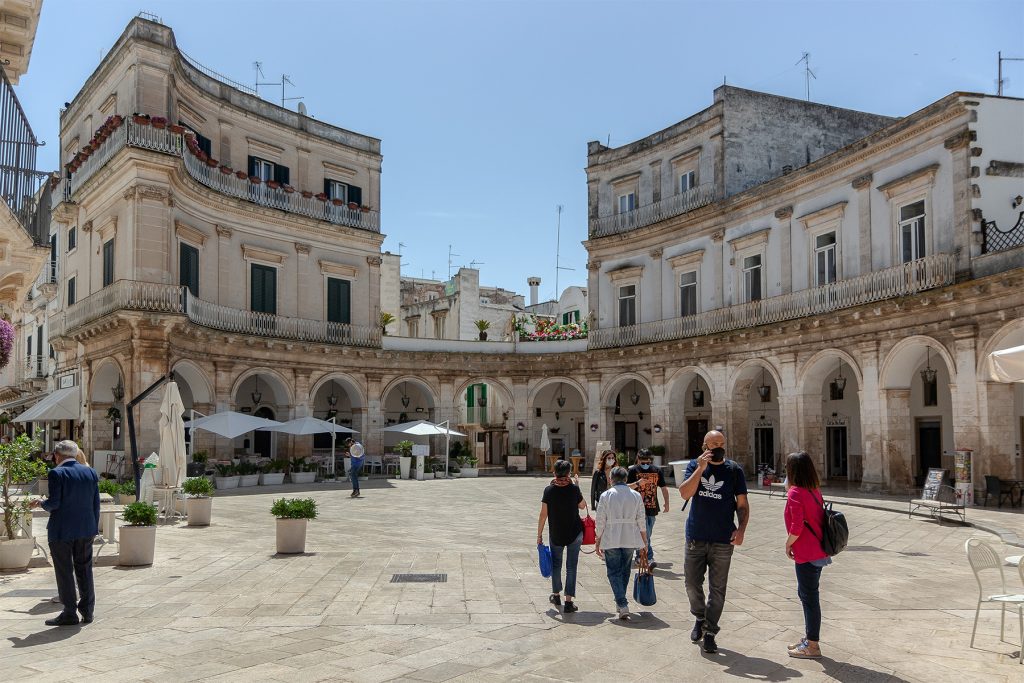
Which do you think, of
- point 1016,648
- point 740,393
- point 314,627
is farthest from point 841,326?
point 314,627

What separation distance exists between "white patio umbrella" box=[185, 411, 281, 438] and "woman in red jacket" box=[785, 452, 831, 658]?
62.8 feet

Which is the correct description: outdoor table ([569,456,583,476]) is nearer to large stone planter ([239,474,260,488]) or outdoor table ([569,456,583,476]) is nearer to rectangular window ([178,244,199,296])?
large stone planter ([239,474,260,488])

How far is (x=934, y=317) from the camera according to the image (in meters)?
A: 20.2

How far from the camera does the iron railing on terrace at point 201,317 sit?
23.4 meters

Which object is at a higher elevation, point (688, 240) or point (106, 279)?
point (688, 240)

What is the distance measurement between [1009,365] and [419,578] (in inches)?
292

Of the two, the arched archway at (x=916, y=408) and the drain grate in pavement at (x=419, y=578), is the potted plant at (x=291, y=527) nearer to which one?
the drain grate in pavement at (x=419, y=578)

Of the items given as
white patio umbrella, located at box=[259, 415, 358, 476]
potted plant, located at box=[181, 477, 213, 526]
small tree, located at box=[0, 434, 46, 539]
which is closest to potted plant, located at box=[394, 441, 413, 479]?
white patio umbrella, located at box=[259, 415, 358, 476]

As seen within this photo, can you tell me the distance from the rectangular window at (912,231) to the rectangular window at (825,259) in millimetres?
2590

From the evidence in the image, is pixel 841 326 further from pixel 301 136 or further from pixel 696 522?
pixel 301 136

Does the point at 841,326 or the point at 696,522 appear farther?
the point at 841,326

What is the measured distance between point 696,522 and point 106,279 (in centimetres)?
2344

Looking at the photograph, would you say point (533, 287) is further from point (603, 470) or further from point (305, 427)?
point (603, 470)

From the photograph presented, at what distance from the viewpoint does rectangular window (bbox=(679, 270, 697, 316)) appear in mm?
30297
